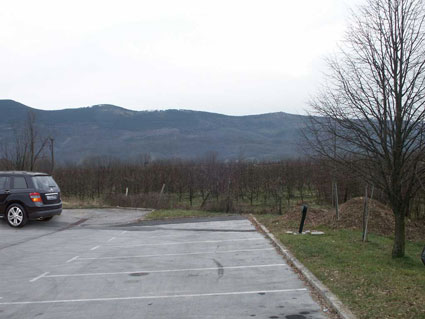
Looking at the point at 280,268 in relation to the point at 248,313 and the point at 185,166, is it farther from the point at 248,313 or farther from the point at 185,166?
the point at 185,166

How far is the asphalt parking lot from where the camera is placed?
6.52 metres

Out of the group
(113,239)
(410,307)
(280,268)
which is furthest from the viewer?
(113,239)

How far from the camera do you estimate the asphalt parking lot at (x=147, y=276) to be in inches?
257

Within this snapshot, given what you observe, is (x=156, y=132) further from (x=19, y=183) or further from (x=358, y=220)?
(x=358, y=220)

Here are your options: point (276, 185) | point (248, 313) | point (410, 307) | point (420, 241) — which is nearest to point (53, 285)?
point (248, 313)

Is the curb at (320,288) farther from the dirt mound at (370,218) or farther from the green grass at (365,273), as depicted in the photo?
the dirt mound at (370,218)

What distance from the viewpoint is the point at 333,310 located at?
20.3 feet

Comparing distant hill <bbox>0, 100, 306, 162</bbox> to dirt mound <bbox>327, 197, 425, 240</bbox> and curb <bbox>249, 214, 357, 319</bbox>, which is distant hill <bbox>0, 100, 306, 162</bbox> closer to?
dirt mound <bbox>327, 197, 425, 240</bbox>

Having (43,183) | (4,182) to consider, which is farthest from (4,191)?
(43,183)

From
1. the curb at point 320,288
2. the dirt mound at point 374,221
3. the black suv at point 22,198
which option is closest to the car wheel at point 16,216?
the black suv at point 22,198

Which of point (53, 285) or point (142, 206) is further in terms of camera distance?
point (142, 206)

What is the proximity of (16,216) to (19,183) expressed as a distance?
113cm

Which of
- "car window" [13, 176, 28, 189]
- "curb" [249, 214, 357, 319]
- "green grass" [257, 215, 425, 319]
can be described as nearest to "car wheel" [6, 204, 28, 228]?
"car window" [13, 176, 28, 189]

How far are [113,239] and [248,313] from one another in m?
8.95
